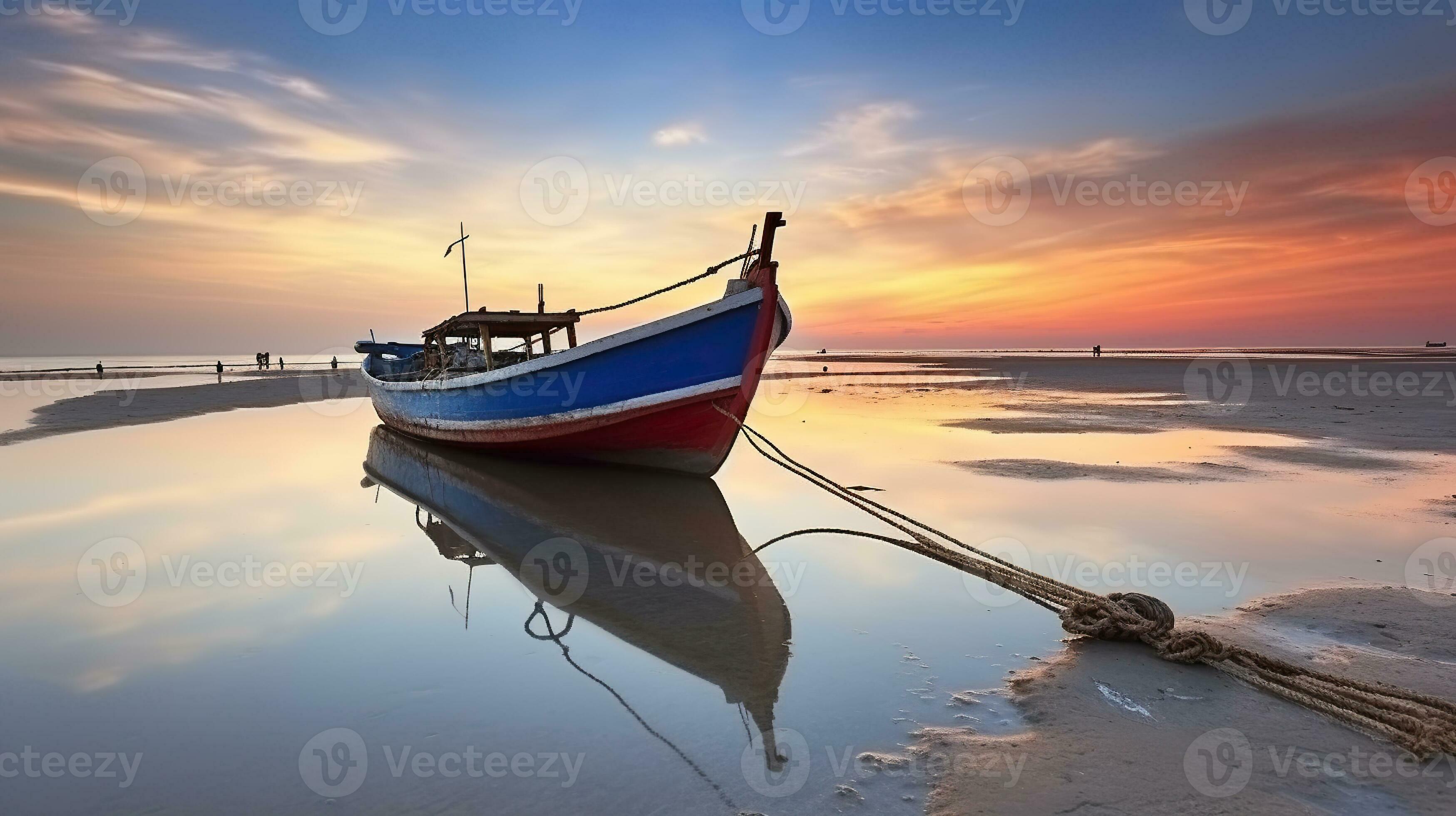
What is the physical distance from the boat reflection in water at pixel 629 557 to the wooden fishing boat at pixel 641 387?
53 cm

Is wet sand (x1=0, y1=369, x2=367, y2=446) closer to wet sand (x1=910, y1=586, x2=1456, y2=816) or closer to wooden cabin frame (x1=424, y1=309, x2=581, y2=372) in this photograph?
wooden cabin frame (x1=424, y1=309, x2=581, y2=372)

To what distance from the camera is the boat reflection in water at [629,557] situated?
13.9 feet

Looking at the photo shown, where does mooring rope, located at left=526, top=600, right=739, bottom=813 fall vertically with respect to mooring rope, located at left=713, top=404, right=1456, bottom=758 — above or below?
below

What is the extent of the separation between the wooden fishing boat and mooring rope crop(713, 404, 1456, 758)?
4.41 meters

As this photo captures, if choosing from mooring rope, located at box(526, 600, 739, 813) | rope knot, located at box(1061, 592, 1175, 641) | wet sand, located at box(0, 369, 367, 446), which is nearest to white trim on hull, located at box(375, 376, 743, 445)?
mooring rope, located at box(526, 600, 739, 813)

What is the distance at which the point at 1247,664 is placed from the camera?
3732 millimetres

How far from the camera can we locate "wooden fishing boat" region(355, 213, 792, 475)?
890 cm

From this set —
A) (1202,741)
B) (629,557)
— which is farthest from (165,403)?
(1202,741)

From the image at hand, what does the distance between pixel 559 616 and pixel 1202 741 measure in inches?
149

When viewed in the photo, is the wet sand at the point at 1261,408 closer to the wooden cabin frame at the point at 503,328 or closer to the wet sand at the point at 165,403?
the wooden cabin frame at the point at 503,328

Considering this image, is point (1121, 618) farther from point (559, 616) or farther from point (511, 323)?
point (511, 323)

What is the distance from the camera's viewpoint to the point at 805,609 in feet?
16.4

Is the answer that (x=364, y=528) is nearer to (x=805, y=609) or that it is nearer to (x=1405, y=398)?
(x=805, y=609)

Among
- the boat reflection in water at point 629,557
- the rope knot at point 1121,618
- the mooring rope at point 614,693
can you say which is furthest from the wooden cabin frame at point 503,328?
the rope knot at point 1121,618
